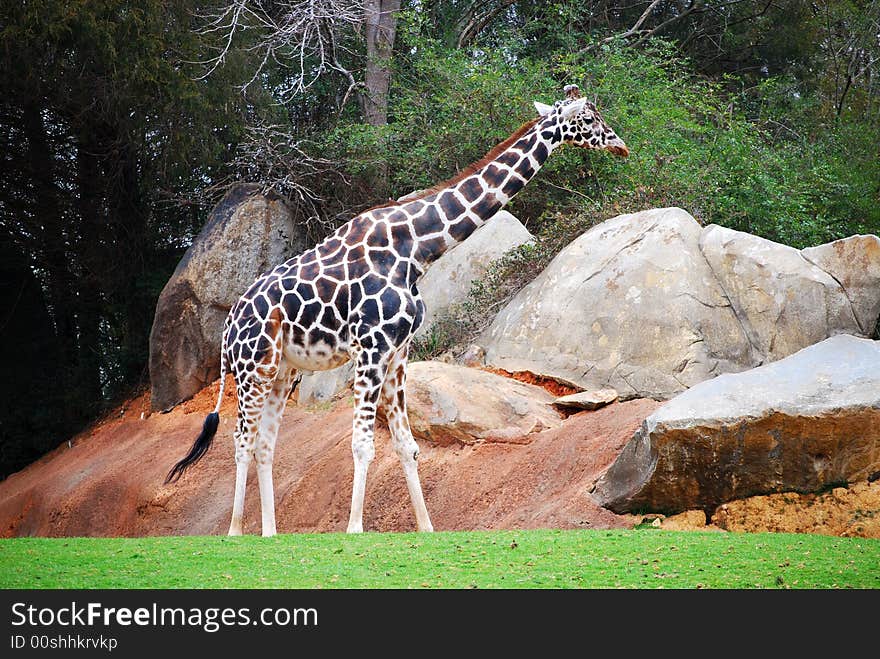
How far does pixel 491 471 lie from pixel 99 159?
491 inches

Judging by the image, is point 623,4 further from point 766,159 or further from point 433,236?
point 433,236

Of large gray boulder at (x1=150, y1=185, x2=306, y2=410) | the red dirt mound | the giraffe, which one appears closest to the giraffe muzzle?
the giraffe

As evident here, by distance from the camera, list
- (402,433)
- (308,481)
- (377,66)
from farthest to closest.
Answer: (377,66) → (308,481) → (402,433)

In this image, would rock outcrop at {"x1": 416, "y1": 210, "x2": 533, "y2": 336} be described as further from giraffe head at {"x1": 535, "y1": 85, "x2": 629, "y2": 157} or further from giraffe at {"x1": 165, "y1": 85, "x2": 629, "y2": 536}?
giraffe at {"x1": 165, "y1": 85, "x2": 629, "y2": 536}

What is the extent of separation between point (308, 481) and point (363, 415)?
2906mm

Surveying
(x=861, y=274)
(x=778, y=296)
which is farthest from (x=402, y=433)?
(x=861, y=274)

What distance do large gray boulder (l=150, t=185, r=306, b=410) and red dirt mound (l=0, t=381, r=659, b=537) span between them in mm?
513

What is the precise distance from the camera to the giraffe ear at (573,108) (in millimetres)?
10250

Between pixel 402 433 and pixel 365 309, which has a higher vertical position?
pixel 365 309

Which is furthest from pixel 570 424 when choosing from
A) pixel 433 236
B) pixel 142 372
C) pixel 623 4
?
pixel 623 4

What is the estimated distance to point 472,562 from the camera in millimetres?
6621

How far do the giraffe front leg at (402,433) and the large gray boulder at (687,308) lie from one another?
11.7 ft

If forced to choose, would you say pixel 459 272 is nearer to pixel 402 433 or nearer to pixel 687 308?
pixel 687 308

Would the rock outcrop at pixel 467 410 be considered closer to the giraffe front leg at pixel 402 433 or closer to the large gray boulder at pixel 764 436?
the giraffe front leg at pixel 402 433
